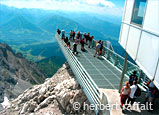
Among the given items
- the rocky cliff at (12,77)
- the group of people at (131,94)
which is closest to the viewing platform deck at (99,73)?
the group of people at (131,94)

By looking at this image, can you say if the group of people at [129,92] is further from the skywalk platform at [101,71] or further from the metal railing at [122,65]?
the skywalk platform at [101,71]

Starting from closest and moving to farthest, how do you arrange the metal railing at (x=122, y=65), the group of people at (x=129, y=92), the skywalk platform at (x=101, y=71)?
the group of people at (x=129, y=92), the metal railing at (x=122, y=65), the skywalk platform at (x=101, y=71)

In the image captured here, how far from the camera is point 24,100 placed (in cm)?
1922

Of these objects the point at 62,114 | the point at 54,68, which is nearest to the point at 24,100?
the point at 62,114

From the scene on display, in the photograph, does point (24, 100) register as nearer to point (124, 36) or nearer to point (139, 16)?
point (124, 36)

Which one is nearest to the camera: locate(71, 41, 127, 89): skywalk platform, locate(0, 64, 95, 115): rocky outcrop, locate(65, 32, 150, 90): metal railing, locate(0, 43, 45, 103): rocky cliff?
locate(65, 32, 150, 90): metal railing

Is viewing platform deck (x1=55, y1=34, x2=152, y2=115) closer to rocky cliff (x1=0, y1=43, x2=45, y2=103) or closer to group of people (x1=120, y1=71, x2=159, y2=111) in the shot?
group of people (x1=120, y1=71, x2=159, y2=111)

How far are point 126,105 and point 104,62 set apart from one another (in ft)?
30.2

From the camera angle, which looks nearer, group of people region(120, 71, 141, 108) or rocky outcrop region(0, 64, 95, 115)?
group of people region(120, 71, 141, 108)

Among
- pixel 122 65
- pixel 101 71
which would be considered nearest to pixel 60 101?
pixel 101 71

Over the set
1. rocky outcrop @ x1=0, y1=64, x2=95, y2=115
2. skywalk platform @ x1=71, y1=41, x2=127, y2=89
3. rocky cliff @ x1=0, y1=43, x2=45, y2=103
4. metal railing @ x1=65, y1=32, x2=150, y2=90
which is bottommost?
rocky cliff @ x1=0, y1=43, x2=45, y2=103

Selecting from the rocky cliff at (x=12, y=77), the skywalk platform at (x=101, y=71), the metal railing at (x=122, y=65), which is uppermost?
the metal railing at (x=122, y=65)

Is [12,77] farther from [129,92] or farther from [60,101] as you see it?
[129,92]

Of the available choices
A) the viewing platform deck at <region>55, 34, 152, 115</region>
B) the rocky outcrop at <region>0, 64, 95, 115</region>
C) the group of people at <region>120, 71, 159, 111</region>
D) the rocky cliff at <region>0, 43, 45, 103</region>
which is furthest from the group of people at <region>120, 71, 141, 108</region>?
the rocky cliff at <region>0, 43, 45, 103</region>
